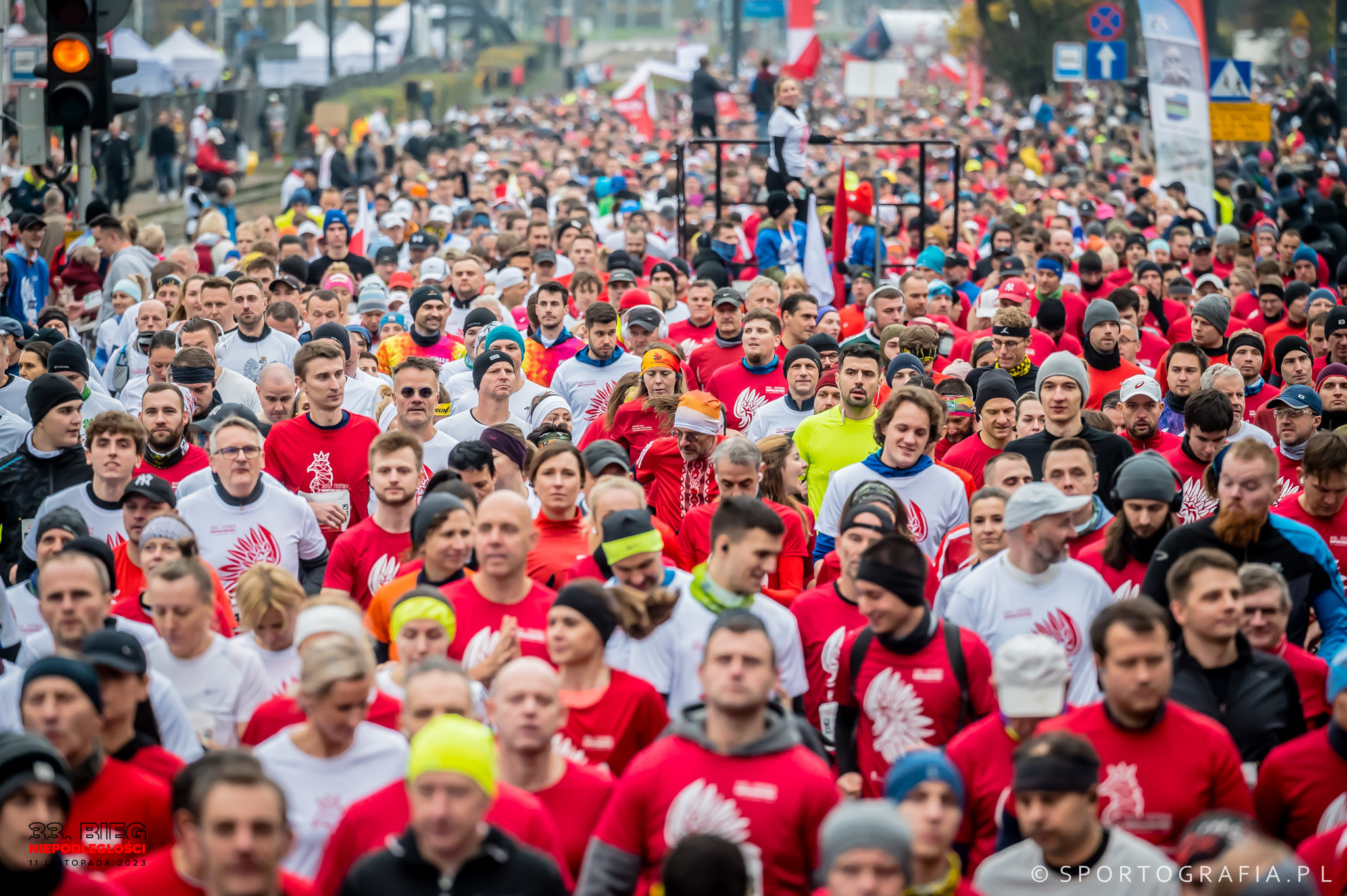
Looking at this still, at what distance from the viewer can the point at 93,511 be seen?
27.2 feet

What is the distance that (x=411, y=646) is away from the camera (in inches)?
242

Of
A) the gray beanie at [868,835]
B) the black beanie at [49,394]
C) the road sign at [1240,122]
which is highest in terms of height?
the road sign at [1240,122]

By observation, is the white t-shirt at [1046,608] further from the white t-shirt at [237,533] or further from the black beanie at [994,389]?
the white t-shirt at [237,533]

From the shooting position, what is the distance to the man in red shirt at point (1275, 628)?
6191mm

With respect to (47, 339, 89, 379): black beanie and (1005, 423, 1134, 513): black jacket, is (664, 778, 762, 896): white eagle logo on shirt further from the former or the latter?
(47, 339, 89, 379): black beanie

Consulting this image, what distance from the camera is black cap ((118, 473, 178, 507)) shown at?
7828 mm

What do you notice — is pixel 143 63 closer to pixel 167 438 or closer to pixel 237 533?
pixel 167 438

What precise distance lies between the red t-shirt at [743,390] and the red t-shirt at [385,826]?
6.90 metres

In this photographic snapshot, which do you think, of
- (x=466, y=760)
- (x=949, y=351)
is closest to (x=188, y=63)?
(x=949, y=351)

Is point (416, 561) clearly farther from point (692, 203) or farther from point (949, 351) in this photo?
point (692, 203)

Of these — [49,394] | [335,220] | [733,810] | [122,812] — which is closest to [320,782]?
[122,812]

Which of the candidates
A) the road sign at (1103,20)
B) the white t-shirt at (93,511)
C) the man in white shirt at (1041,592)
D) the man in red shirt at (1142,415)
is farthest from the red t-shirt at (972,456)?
the road sign at (1103,20)

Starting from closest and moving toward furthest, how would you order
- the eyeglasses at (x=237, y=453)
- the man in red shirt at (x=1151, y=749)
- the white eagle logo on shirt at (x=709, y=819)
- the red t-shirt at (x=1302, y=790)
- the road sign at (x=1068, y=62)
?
the white eagle logo on shirt at (x=709, y=819) < the man in red shirt at (x=1151, y=749) < the red t-shirt at (x=1302, y=790) < the eyeglasses at (x=237, y=453) < the road sign at (x=1068, y=62)

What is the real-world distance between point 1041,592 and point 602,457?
2640mm
